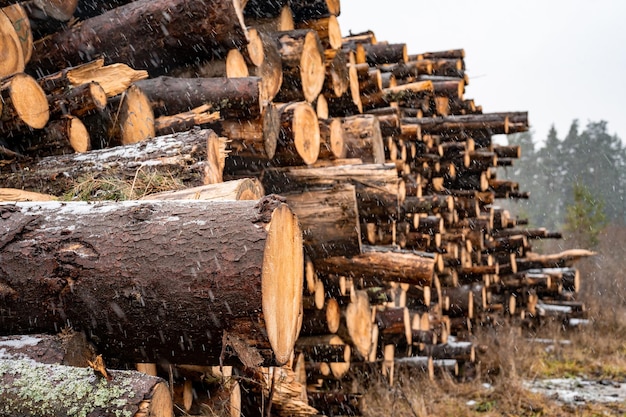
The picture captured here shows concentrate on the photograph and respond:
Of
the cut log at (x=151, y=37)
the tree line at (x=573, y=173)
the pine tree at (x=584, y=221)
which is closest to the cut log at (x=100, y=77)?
the cut log at (x=151, y=37)

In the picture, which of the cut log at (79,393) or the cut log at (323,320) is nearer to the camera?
the cut log at (79,393)

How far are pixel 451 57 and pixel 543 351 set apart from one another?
198 inches

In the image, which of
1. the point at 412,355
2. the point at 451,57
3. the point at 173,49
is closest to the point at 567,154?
the point at 451,57

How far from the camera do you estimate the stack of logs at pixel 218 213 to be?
199 centimetres

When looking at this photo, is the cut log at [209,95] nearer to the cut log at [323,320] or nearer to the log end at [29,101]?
the log end at [29,101]

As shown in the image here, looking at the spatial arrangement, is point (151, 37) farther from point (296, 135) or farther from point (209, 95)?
point (296, 135)

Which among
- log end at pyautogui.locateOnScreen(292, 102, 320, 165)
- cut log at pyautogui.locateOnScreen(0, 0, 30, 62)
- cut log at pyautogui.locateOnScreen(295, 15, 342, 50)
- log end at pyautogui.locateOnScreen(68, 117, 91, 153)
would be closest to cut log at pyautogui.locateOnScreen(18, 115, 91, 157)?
log end at pyautogui.locateOnScreen(68, 117, 91, 153)

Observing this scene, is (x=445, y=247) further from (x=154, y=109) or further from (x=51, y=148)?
(x=51, y=148)

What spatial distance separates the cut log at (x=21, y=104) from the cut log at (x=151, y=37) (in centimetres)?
82

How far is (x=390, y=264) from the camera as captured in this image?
4.43 metres

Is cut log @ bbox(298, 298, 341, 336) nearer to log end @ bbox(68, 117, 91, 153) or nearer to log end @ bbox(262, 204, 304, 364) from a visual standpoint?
log end @ bbox(68, 117, 91, 153)

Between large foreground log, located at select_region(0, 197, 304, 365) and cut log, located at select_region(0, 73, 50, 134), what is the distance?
1340 millimetres

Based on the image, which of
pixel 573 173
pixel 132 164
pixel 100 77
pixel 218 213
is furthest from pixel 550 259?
pixel 573 173

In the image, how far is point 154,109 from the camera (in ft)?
13.1
